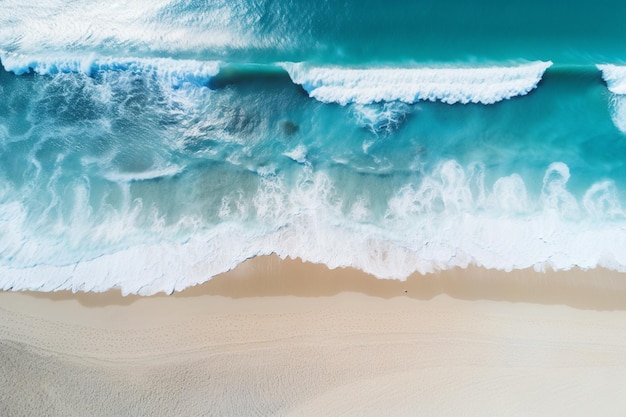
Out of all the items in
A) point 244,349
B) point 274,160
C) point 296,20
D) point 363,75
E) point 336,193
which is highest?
point 296,20

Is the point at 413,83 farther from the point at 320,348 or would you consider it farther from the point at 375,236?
the point at 320,348

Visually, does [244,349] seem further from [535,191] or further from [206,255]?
[535,191]

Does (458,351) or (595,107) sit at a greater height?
(595,107)

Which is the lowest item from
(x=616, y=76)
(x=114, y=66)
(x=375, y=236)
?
(x=375, y=236)

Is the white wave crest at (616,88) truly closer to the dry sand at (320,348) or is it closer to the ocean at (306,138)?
the ocean at (306,138)

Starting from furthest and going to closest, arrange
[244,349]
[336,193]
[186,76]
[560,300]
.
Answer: [186,76]
[336,193]
[560,300]
[244,349]

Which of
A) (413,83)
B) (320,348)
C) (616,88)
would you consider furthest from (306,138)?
(616,88)

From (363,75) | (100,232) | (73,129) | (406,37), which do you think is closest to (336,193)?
(363,75)

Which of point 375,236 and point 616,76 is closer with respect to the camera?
point 375,236
